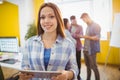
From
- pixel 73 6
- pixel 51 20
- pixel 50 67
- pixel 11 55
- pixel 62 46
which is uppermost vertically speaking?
pixel 73 6

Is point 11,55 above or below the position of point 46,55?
below

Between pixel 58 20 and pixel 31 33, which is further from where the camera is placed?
pixel 31 33

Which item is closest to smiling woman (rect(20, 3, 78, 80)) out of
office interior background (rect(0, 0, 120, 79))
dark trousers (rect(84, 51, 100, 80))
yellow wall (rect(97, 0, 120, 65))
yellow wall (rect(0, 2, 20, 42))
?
dark trousers (rect(84, 51, 100, 80))

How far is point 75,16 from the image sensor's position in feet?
13.5

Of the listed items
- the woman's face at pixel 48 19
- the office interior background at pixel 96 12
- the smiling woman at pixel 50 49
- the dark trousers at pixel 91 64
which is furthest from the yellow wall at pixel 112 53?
the woman's face at pixel 48 19

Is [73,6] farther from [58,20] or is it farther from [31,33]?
[58,20]

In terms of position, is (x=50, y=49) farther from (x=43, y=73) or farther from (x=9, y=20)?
(x=9, y=20)

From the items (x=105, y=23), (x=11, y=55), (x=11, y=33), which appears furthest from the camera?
(x=11, y=33)

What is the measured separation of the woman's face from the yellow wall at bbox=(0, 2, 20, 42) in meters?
4.97

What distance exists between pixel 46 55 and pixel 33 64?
0.12 m

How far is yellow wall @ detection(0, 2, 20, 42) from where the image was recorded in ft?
19.9

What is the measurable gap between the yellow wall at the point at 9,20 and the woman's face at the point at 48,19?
4.97 m

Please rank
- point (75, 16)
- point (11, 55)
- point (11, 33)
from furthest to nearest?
point (11, 33), point (75, 16), point (11, 55)

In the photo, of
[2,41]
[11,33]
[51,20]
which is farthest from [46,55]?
[11,33]
